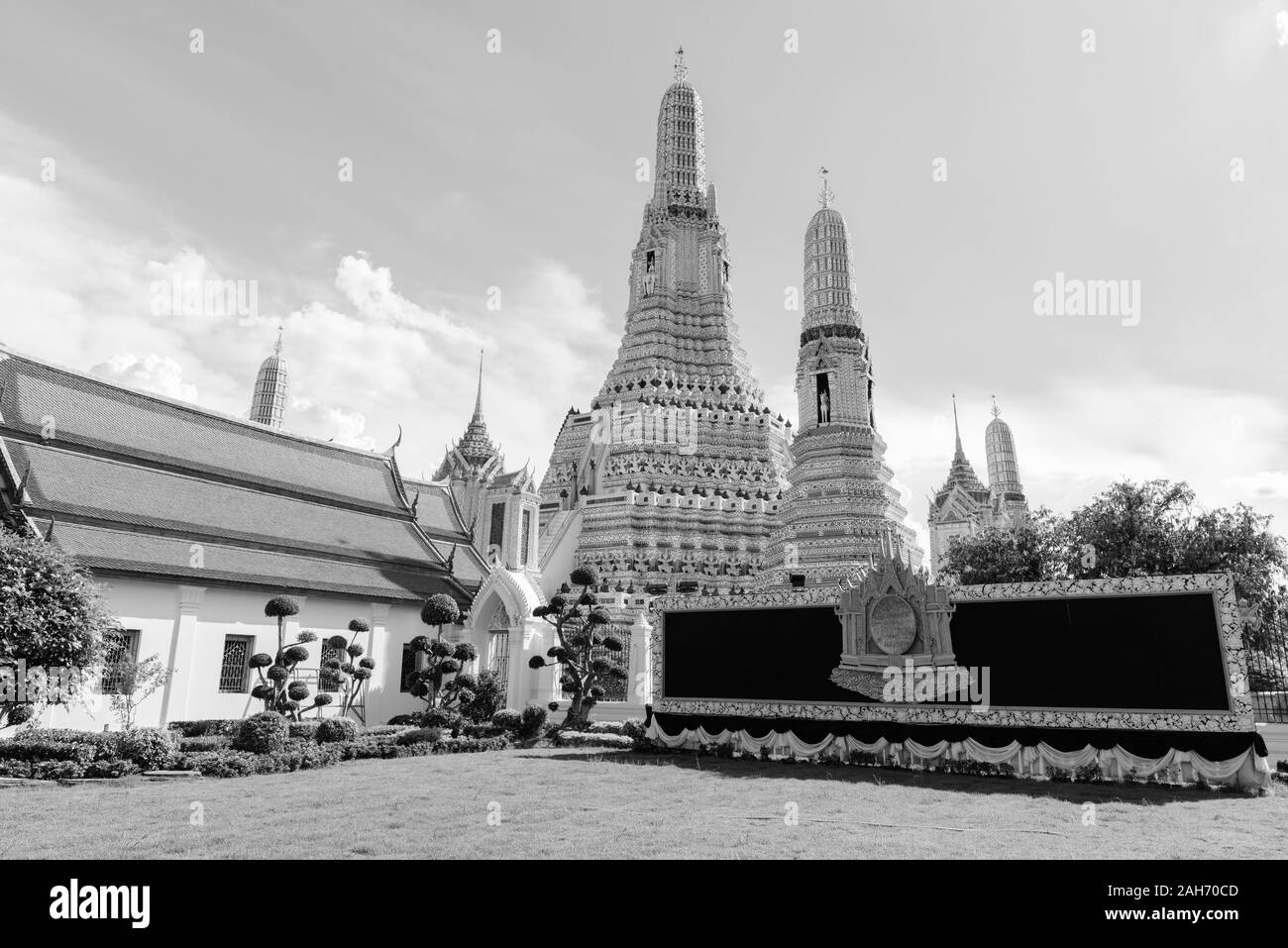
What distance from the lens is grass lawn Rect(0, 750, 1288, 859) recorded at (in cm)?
742

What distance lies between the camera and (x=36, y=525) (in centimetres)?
1809

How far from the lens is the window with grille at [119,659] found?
58.1 ft

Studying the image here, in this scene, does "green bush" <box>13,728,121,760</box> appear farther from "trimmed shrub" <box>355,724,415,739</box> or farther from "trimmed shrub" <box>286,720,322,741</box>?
"trimmed shrub" <box>355,724,415,739</box>

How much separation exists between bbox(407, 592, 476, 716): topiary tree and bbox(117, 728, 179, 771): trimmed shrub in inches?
281

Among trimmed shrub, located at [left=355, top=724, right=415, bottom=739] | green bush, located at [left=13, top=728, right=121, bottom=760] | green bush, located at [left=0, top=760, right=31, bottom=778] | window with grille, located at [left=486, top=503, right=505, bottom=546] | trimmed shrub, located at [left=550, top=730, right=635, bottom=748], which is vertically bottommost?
trimmed shrub, located at [left=550, top=730, right=635, bottom=748]

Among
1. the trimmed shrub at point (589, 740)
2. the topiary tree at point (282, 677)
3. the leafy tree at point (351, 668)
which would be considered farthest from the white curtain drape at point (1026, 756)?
the topiary tree at point (282, 677)

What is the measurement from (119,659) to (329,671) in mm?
4683

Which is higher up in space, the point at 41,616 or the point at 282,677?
the point at 41,616

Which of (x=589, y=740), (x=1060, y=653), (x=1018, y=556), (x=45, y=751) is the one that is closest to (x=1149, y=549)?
(x=1018, y=556)

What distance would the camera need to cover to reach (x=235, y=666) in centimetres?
2045

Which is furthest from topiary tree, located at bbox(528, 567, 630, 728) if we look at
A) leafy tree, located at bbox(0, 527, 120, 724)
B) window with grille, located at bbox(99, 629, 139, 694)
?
leafy tree, located at bbox(0, 527, 120, 724)

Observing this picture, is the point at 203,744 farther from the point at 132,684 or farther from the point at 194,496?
the point at 194,496

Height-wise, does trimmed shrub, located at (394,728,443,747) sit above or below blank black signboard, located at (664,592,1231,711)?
below
